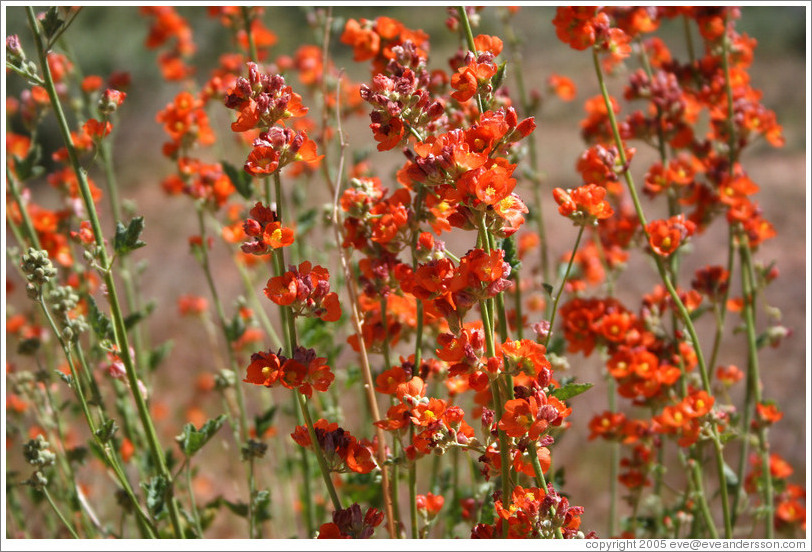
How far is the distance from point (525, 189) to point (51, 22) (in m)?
2.73

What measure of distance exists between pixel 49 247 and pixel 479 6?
1471 mm

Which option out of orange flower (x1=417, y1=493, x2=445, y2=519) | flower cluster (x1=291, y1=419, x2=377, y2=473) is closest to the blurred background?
orange flower (x1=417, y1=493, x2=445, y2=519)

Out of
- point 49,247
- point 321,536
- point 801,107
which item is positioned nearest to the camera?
point 321,536

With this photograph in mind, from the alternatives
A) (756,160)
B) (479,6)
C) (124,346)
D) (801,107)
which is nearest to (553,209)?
(756,160)

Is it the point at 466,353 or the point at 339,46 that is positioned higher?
the point at 339,46

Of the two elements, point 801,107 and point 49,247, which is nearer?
point 49,247

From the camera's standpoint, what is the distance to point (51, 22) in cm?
140

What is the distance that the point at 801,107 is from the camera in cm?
927

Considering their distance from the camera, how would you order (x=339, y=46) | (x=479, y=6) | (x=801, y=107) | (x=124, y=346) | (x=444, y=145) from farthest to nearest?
(x=339, y=46) < (x=801, y=107) < (x=479, y=6) < (x=124, y=346) < (x=444, y=145)

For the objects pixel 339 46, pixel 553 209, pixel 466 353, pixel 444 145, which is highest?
pixel 339 46

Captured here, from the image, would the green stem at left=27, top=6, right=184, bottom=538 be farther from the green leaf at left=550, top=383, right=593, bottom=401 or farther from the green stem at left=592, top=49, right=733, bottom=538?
the green stem at left=592, top=49, right=733, bottom=538

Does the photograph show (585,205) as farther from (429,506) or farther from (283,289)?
(429,506)

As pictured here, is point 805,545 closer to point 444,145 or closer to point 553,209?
point 444,145

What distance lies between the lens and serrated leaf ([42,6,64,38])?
1395mm
